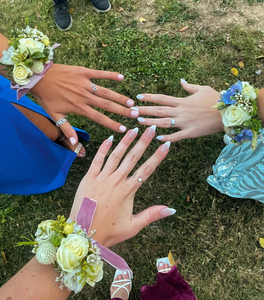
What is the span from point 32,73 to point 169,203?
1.85m

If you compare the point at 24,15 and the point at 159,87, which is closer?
the point at 159,87

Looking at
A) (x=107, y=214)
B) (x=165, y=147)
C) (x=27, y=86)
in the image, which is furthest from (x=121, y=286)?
(x=27, y=86)

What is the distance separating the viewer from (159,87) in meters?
3.13

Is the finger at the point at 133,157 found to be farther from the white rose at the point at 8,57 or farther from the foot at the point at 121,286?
the foot at the point at 121,286

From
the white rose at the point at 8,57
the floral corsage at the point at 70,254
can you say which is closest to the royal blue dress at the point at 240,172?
the floral corsage at the point at 70,254

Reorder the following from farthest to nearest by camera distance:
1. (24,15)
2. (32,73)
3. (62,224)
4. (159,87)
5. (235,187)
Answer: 1. (24,15)
2. (159,87)
3. (235,187)
4. (32,73)
5. (62,224)

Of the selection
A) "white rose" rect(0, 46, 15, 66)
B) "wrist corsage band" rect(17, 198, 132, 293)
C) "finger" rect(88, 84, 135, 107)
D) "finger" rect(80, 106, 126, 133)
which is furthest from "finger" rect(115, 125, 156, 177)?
"white rose" rect(0, 46, 15, 66)

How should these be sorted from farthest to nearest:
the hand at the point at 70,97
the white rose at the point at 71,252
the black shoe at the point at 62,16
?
the black shoe at the point at 62,16
the hand at the point at 70,97
the white rose at the point at 71,252

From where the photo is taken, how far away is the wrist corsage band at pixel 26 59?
1.79 meters

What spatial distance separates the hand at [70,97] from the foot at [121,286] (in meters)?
1.48

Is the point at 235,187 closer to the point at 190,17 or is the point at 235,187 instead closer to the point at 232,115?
the point at 232,115

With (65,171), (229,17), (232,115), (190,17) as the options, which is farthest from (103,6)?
(232,115)

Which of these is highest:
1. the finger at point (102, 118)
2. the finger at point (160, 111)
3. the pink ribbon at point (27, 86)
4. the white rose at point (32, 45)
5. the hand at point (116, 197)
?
the white rose at point (32, 45)

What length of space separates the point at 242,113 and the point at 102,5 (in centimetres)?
286
